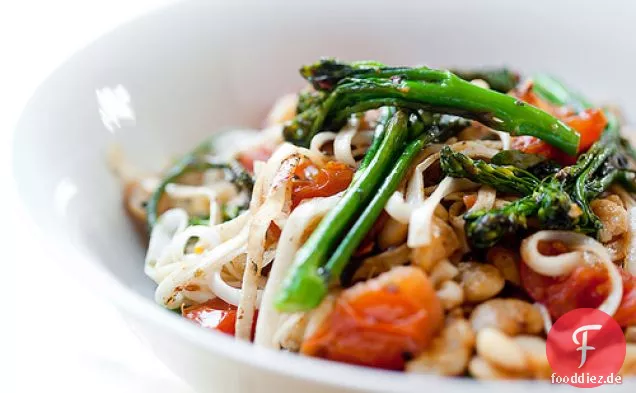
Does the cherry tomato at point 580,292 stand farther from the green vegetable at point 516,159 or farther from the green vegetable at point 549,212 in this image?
the green vegetable at point 516,159

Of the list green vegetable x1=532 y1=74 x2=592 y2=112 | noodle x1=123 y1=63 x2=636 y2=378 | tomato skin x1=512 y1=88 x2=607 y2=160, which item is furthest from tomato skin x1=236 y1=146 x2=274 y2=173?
green vegetable x1=532 y1=74 x2=592 y2=112

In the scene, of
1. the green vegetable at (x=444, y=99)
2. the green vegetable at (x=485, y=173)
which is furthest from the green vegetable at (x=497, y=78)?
the green vegetable at (x=485, y=173)

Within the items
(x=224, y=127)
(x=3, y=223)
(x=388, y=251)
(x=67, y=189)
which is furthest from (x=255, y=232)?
(x=3, y=223)

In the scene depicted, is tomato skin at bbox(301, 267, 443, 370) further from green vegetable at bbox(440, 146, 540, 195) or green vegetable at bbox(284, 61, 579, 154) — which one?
green vegetable at bbox(284, 61, 579, 154)

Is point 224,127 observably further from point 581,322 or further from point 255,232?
point 581,322

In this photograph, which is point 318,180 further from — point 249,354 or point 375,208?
point 249,354
